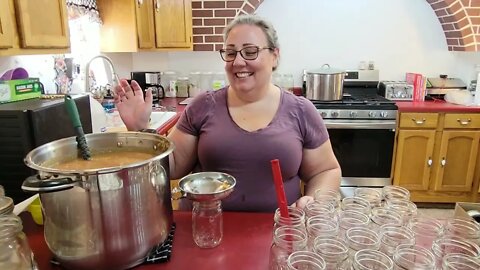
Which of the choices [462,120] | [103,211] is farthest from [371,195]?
[462,120]

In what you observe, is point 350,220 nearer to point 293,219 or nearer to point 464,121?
point 293,219

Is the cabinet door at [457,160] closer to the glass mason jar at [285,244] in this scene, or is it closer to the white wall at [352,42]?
the white wall at [352,42]

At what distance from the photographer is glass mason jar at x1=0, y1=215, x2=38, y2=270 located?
2.23 feet

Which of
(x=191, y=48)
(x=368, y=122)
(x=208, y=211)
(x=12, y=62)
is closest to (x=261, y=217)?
(x=208, y=211)

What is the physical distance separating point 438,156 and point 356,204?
259cm

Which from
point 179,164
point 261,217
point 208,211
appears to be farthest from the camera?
point 179,164

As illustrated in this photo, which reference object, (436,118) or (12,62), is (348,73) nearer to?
(436,118)

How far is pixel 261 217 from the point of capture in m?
1.02

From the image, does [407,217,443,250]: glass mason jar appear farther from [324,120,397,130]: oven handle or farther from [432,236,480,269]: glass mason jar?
[324,120,397,130]: oven handle

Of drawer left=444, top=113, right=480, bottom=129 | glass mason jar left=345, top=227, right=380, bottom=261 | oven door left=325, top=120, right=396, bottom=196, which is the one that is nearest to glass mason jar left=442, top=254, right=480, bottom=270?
glass mason jar left=345, top=227, right=380, bottom=261

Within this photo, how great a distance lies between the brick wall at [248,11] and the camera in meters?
3.14

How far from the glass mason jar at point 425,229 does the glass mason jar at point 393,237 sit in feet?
0.17

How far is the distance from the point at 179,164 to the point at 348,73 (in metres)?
2.59

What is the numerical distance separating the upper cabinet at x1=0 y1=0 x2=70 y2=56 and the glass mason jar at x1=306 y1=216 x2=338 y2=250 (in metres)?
1.29
